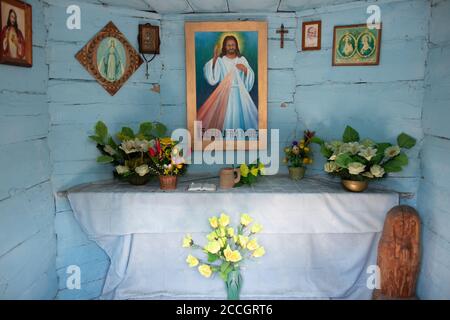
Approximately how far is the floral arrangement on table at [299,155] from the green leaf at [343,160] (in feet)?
1.00

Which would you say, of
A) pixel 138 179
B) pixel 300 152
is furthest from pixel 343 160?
pixel 138 179

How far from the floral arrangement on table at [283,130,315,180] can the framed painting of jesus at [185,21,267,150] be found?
21 centimetres

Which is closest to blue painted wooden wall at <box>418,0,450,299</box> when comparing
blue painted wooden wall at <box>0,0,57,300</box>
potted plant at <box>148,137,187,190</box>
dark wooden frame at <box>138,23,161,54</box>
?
potted plant at <box>148,137,187,190</box>

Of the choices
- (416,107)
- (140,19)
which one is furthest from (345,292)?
(140,19)

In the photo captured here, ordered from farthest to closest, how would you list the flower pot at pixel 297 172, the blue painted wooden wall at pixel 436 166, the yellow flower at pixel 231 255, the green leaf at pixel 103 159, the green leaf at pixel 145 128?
the flower pot at pixel 297 172 < the green leaf at pixel 145 128 < the green leaf at pixel 103 159 < the blue painted wooden wall at pixel 436 166 < the yellow flower at pixel 231 255

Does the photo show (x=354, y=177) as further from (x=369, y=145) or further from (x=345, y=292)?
(x=345, y=292)

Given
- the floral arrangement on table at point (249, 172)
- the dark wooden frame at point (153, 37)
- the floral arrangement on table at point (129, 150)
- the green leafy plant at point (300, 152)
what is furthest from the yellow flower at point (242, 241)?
the dark wooden frame at point (153, 37)

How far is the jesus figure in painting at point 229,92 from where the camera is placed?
236 cm

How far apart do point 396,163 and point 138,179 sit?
1.56m

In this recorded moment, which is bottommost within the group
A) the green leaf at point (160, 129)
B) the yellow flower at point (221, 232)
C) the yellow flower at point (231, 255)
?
the yellow flower at point (231, 255)

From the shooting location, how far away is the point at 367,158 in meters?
1.97

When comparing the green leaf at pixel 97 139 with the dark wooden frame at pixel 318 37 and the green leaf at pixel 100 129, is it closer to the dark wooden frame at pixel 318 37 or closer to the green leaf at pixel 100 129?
the green leaf at pixel 100 129

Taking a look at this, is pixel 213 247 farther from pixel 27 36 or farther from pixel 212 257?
pixel 27 36

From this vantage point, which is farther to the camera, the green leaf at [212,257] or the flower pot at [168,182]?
the flower pot at [168,182]
